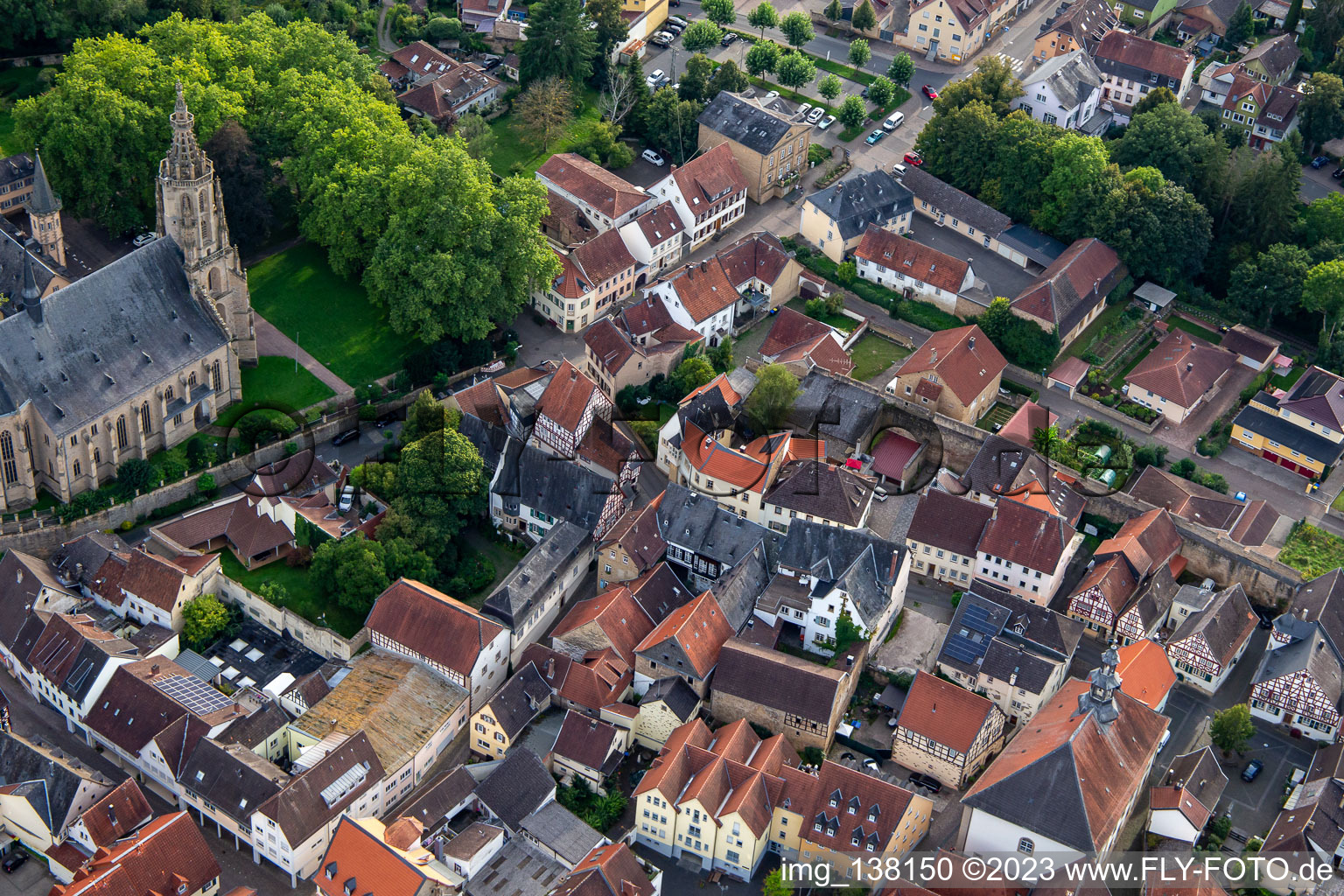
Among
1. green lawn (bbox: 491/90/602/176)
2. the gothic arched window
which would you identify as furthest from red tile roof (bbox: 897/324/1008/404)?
the gothic arched window

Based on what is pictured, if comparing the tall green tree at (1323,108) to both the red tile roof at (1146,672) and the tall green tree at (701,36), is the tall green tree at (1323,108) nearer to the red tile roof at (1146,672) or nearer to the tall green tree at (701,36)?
the tall green tree at (701,36)

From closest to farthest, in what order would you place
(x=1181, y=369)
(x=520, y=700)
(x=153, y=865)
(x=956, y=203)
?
1. (x=153, y=865)
2. (x=520, y=700)
3. (x=1181, y=369)
4. (x=956, y=203)

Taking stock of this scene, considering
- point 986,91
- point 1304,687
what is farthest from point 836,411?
point 986,91

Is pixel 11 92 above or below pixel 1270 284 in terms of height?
above

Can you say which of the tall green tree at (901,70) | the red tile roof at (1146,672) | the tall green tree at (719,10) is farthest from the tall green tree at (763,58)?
the red tile roof at (1146,672)

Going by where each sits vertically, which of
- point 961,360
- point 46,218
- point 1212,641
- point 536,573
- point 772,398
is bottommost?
point 1212,641

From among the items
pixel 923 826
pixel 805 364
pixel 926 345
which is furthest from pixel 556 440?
pixel 923 826

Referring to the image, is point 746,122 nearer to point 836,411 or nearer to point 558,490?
point 836,411

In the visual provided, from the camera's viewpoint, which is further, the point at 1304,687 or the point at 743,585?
the point at 743,585
